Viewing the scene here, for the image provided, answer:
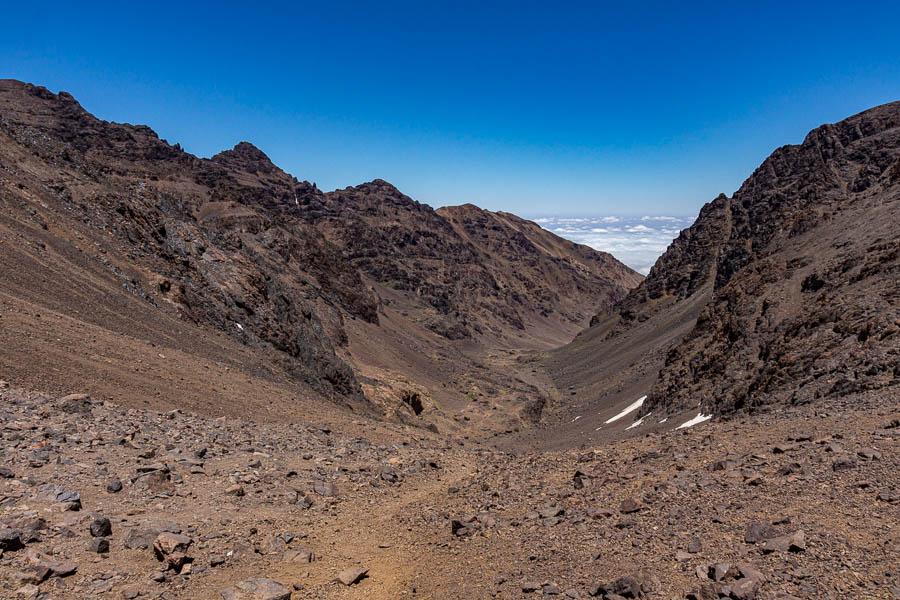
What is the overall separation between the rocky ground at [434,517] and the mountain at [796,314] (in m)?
4.25

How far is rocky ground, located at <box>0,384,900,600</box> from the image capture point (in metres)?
5.79

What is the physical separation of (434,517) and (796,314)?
2141cm

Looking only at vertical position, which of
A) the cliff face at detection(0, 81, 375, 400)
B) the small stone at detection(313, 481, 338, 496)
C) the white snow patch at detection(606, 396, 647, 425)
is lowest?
the white snow patch at detection(606, 396, 647, 425)

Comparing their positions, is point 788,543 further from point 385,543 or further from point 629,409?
point 629,409

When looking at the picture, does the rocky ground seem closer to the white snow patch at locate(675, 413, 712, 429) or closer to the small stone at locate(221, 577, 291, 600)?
the small stone at locate(221, 577, 291, 600)

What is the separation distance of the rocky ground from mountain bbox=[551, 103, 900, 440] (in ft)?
14.0

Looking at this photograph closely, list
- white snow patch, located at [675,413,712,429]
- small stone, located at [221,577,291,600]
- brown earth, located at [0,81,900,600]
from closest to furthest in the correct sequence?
small stone, located at [221,577,291,600] < brown earth, located at [0,81,900,600] < white snow patch, located at [675,413,712,429]

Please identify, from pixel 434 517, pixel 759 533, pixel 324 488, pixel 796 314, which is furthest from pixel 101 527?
pixel 796 314

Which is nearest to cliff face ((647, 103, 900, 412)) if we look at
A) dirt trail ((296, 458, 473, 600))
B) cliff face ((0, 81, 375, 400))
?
dirt trail ((296, 458, 473, 600))

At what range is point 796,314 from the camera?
22938 mm

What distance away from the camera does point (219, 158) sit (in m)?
138

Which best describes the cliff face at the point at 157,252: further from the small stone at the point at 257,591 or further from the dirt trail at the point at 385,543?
the small stone at the point at 257,591

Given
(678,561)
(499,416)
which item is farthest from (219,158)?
(678,561)

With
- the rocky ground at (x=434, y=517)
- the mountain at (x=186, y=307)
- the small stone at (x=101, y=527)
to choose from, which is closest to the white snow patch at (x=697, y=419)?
the rocky ground at (x=434, y=517)
